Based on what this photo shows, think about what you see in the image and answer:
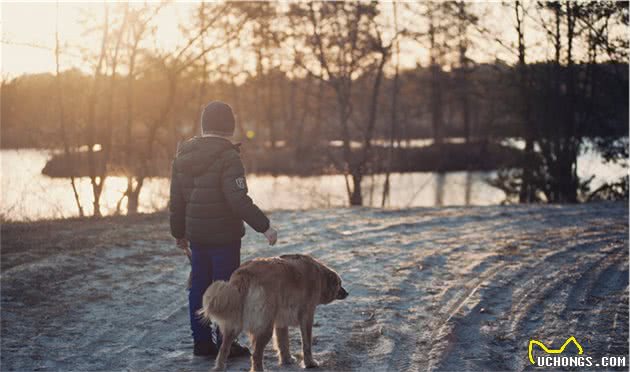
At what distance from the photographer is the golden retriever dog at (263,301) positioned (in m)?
4.97

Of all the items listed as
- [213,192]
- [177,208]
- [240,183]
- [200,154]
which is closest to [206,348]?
[177,208]

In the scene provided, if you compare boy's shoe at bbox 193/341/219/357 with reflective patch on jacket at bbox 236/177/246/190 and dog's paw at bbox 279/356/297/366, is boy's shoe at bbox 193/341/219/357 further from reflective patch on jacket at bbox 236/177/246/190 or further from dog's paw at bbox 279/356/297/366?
reflective patch on jacket at bbox 236/177/246/190

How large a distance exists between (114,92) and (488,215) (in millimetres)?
8427

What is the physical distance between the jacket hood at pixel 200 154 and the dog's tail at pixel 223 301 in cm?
97

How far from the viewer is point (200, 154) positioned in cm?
543

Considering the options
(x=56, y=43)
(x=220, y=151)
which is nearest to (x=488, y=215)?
(x=56, y=43)

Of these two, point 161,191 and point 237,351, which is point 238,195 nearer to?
point 237,351

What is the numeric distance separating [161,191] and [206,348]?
1205cm

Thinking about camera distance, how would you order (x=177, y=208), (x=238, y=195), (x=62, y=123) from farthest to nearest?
(x=62, y=123)
(x=177, y=208)
(x=238, y=195)

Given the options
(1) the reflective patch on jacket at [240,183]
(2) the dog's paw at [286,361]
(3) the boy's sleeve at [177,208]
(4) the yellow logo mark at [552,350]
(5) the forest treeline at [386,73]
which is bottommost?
(4) the yellow logo mark at [552,350]

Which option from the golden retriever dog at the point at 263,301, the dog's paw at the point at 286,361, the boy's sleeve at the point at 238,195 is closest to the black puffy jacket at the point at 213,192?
the boy's sleeve at the point at 238,195

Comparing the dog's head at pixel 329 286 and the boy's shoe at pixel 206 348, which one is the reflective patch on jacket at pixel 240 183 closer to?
the dog's head at pixel 329 286

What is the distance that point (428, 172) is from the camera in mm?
33969

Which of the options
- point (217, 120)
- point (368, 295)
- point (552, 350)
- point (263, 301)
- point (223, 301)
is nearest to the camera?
point (223, 301)
